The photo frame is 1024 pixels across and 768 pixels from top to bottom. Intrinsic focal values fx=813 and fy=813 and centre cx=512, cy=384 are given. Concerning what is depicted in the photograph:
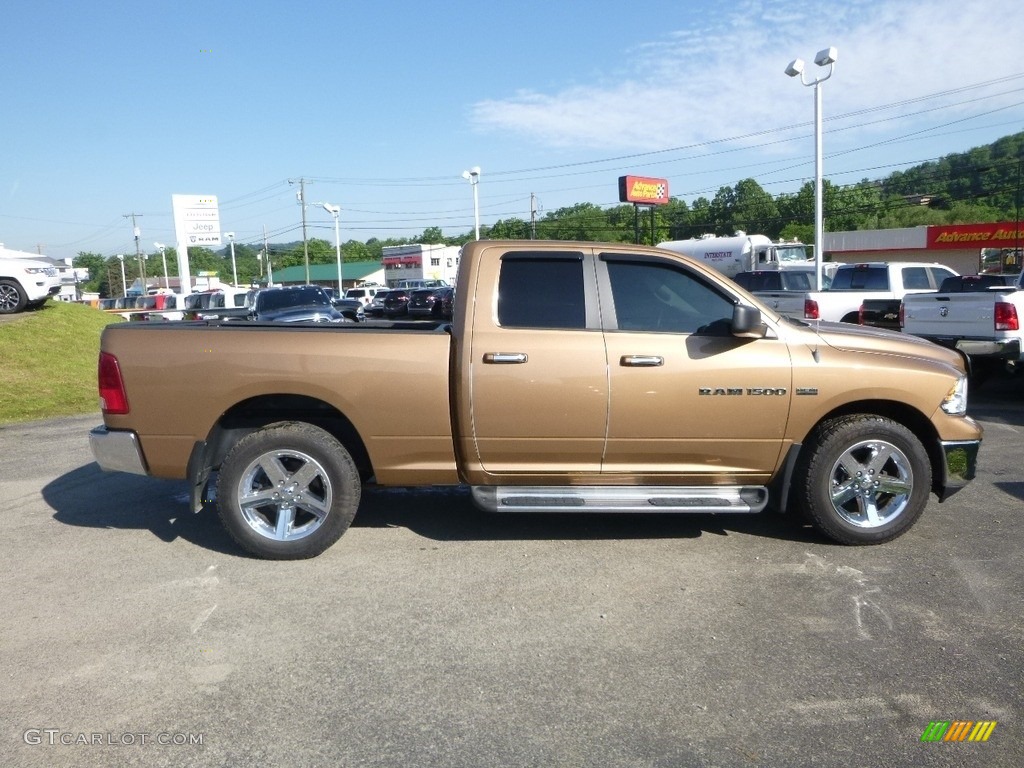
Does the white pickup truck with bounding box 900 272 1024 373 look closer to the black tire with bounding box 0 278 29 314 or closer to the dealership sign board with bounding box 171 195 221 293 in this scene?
the black tire with bounding box 0 278 29 314

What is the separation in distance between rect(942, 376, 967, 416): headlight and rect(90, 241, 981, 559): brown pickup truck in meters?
0.01

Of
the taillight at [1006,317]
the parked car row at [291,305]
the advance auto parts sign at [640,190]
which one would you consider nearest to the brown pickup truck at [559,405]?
the parked car row at [291,305]

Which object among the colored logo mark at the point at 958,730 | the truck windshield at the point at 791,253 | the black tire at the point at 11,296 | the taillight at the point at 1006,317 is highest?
the truck windshield at the point at 791,253

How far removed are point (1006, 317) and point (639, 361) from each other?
7096 mm

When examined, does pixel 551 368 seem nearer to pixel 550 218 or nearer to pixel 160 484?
pixel 160 484

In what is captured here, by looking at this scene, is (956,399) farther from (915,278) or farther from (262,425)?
(915,278)

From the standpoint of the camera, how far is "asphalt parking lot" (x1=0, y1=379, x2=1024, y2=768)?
318 centimetres

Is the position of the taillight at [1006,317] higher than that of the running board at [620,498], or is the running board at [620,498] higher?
the taillight at [1006,317]

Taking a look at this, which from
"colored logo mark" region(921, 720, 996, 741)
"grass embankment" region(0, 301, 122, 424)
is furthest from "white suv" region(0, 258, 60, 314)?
"colored logo mark" region(921, 720, 996, 741)

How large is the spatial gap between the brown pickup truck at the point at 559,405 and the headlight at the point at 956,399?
14mm

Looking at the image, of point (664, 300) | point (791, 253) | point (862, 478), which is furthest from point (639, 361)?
point (791, 253)

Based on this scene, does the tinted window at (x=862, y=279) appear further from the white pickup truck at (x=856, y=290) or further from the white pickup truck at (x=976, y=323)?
the white pickup truck at (x=976, y=323)

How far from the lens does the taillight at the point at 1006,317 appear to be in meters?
9.71

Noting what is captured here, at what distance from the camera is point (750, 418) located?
505 cm
